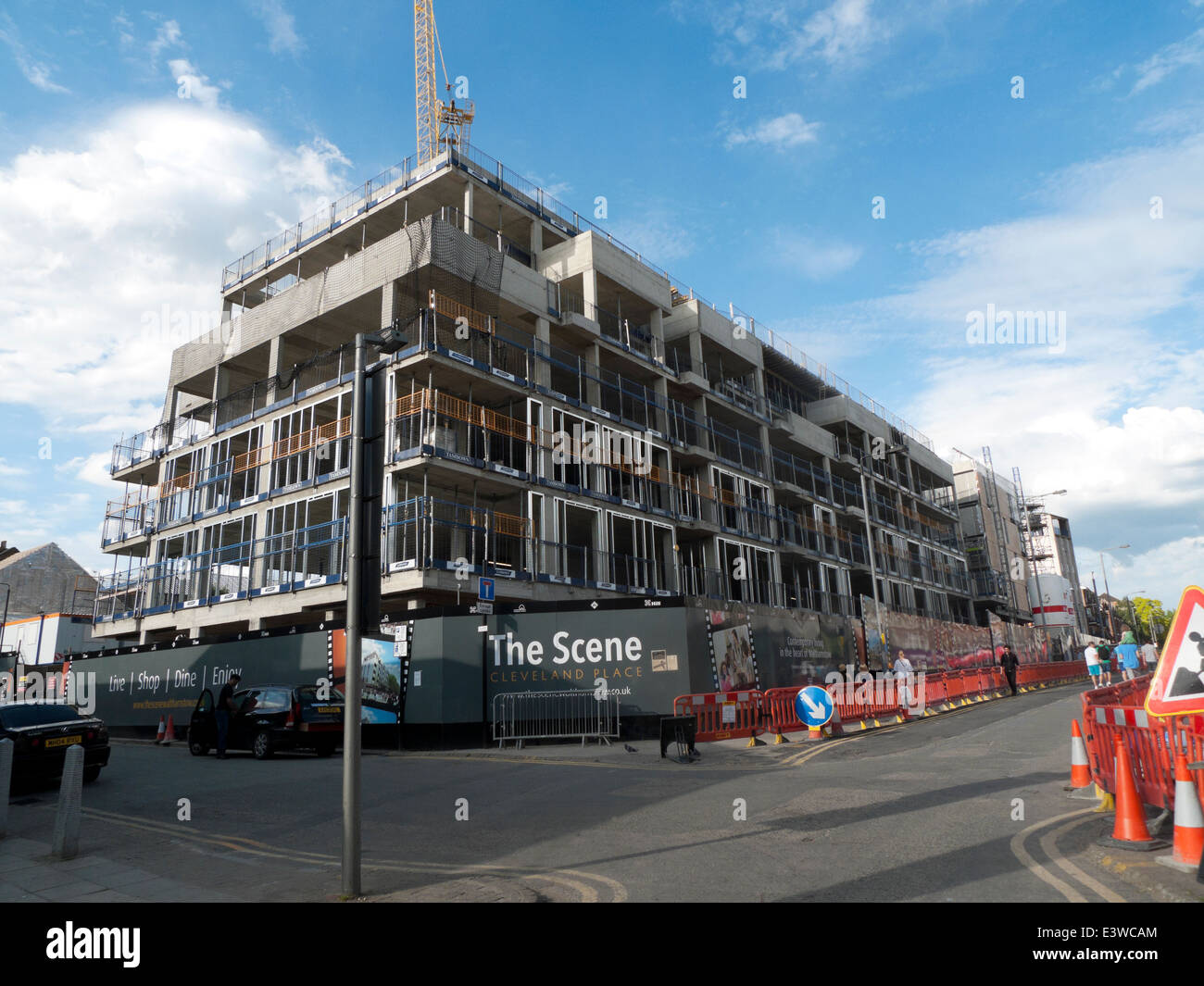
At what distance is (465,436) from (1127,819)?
25123 millimetres

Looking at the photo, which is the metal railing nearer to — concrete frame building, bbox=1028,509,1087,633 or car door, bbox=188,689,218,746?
car door, bbox=188,689,218,746

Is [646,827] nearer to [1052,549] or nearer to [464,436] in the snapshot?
[464,436]

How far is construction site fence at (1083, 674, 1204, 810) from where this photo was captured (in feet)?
22.7

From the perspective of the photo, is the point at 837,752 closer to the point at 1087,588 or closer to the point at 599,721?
the point at 599,721

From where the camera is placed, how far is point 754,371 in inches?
1714

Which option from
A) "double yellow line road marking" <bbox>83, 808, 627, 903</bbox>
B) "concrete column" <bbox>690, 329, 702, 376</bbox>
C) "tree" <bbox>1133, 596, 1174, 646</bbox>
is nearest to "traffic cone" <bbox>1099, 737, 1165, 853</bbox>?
"double yellow line road marking" <bbox>83, 808, 627, 903</bbox>

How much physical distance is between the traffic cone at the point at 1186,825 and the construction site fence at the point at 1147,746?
0.51 meters

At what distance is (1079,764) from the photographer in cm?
934

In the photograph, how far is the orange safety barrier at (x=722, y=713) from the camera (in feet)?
54.9

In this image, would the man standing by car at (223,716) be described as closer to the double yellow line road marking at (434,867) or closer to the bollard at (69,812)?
the double yellow line road marking at (434,867)

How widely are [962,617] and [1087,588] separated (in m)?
56.0

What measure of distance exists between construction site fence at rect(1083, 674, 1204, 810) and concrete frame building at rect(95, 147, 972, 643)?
16769 millimetres

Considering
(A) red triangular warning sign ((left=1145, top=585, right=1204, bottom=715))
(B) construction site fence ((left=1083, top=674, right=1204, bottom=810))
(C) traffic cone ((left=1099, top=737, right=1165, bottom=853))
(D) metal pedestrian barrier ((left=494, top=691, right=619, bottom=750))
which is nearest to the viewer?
(A) red triangular warning sign ((left=1145, top=585, right=1204, bottom=715))
